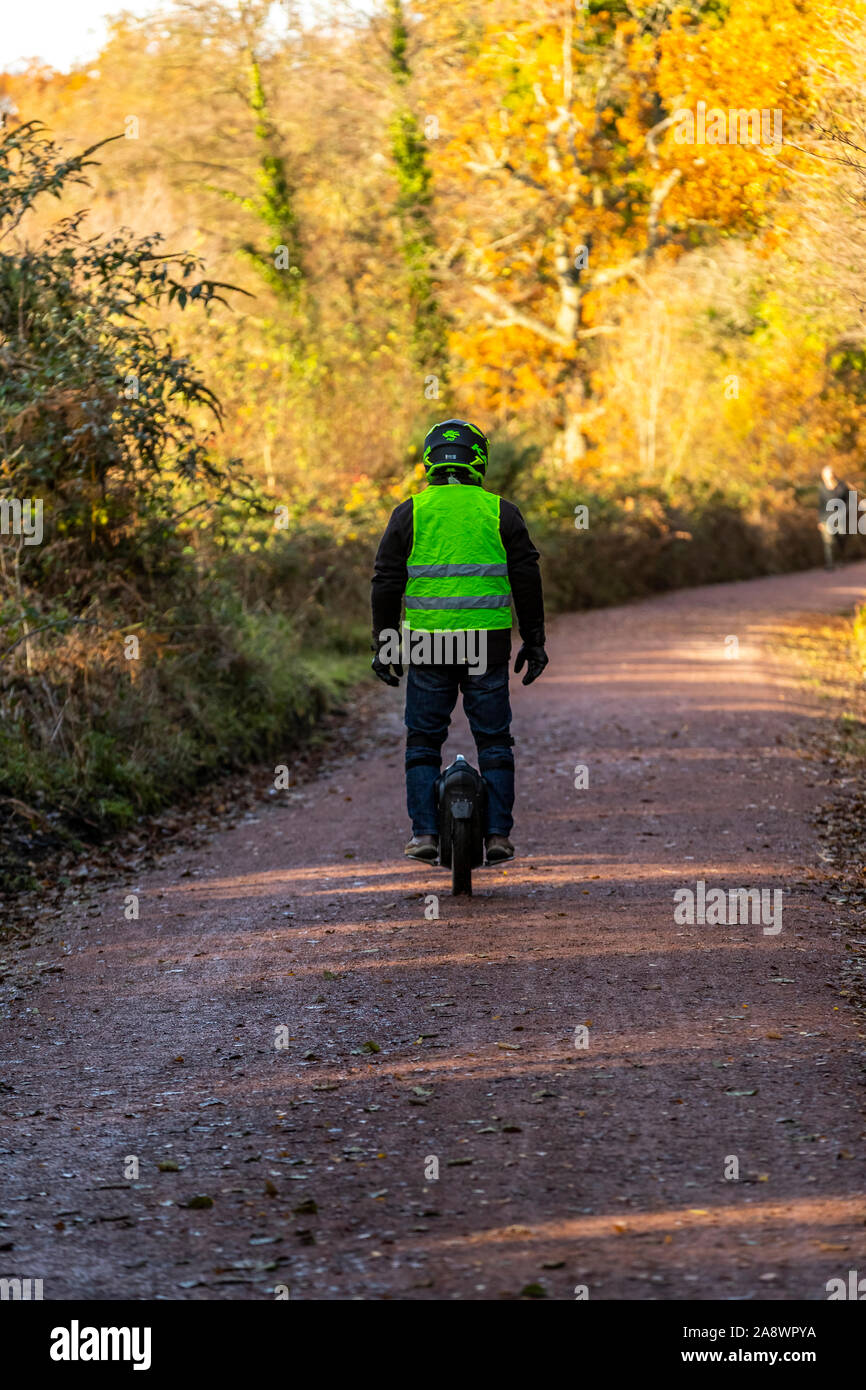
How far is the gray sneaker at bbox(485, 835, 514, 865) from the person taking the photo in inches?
297

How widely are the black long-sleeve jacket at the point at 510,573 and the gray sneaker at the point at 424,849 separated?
941mm

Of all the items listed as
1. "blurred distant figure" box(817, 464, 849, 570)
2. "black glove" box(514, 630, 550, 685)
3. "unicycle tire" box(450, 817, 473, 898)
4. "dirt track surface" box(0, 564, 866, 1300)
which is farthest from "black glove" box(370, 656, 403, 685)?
"blurred distant figure" box(817, 464, 849, 570)

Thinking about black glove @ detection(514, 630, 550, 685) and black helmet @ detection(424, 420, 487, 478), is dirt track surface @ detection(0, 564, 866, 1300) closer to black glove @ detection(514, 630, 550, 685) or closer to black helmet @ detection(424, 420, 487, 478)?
black glove @ detection(514, 630, 550, 685)

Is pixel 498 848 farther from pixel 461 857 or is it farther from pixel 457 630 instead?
pixel 457 630

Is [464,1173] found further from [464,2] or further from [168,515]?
[464,2]

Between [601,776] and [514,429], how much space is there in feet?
55.0

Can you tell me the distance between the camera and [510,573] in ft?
24.9

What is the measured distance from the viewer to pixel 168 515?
1262cm

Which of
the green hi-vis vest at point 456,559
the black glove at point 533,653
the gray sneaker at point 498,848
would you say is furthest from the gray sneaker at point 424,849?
the green hi-vis vest at point 456,559

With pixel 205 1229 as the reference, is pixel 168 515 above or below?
above

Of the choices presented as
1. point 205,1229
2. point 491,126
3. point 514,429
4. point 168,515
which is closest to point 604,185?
point 491,126

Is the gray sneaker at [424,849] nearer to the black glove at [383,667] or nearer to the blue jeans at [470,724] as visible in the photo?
the blue jeans at [470,724]

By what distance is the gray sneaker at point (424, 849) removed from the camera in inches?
299
